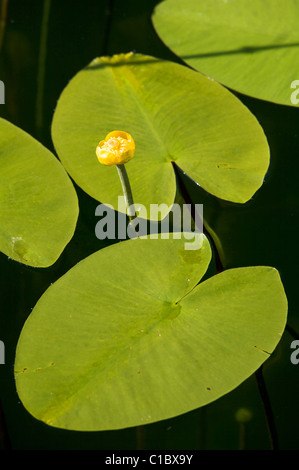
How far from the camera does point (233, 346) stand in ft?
2.57

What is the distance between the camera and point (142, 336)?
0.77 m

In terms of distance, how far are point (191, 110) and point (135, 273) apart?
42 centimetres

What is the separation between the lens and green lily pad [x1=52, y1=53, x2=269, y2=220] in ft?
3.10

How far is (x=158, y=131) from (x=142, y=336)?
455mm

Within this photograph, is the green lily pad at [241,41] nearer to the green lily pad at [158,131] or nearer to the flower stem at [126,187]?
the green lily pad at [158,131]

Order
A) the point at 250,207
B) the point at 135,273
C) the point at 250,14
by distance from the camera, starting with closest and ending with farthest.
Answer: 1. the point at 135,273
2. the point at 250,207
3. the point at 250,14

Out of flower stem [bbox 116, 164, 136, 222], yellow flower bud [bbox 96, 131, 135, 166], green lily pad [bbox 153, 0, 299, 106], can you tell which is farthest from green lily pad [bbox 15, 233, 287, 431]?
green lily pad [bbox 153, 0, 299, 106]

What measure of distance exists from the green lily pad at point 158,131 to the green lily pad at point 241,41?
8 centimetres

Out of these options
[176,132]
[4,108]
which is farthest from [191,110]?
[4,108]

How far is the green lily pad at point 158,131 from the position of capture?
946mm

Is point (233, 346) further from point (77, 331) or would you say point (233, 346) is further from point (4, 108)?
point (4, 108)

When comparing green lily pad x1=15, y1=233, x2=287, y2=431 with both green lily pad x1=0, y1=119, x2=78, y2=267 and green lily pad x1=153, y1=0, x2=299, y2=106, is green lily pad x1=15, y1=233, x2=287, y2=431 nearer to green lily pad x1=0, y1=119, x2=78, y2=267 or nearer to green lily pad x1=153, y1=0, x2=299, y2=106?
green lily pad x1=0, y1=119, x2=78, y2=267

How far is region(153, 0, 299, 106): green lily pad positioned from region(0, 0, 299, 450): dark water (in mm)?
71

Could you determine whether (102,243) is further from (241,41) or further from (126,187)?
(241,41)
